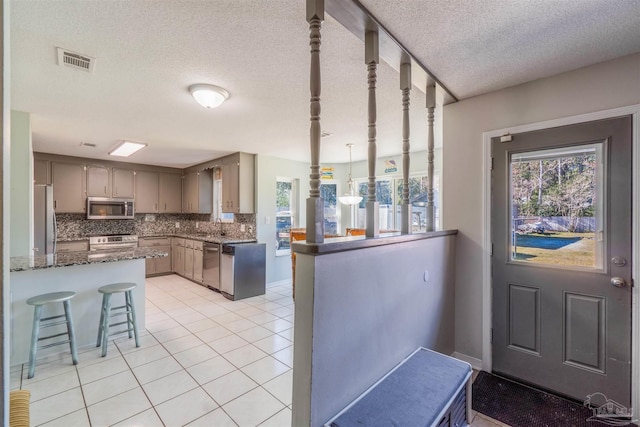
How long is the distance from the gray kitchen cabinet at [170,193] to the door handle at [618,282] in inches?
293

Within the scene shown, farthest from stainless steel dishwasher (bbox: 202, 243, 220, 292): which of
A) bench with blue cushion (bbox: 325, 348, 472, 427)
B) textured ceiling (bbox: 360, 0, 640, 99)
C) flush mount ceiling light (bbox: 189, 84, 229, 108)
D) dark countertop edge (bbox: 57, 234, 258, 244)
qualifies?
textured ceiling (bbox: 360, 0, 640, 99)

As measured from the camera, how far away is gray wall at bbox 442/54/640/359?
2232mm

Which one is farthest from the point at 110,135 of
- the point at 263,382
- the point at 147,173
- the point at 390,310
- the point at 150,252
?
the point at 390,310

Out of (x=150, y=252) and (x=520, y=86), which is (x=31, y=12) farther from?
(x=520, y=86)

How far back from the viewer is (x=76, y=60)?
6.78 feet

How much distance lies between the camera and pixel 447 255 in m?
2.69

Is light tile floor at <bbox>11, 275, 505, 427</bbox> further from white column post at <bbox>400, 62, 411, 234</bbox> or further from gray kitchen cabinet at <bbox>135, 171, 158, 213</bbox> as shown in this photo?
gray kitchen cabinet at <bbox>135, 171, 158, 213</bbox>

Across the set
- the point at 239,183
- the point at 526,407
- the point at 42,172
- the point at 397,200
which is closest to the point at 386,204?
the point at 397,200

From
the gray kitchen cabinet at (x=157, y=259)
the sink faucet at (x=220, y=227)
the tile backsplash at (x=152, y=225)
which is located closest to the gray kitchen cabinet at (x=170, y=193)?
the tile backsplash at (x=152, y=225)

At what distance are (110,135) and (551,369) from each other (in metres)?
5.69

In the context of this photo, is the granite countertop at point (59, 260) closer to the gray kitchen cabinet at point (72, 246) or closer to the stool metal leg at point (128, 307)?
the stool metal leg at point (128, 307)

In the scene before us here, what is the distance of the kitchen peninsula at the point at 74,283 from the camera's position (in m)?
2.68

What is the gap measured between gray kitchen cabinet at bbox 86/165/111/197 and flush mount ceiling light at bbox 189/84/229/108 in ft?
15.1

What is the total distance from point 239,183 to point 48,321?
312 centimetres
